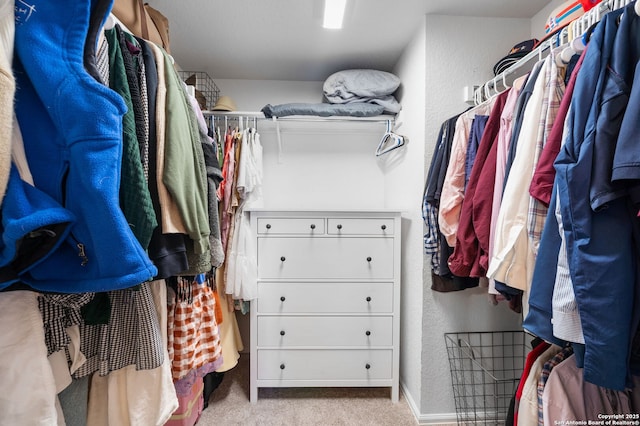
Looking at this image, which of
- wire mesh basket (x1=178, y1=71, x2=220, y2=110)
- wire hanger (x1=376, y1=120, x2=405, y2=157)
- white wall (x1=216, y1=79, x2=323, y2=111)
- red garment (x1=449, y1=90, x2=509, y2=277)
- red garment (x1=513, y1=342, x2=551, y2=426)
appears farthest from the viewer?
white wall (x1=216, y1=79, x2=323, y2=111)

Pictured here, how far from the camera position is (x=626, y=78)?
0.69 metres

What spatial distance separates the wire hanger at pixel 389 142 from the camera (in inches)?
71.8

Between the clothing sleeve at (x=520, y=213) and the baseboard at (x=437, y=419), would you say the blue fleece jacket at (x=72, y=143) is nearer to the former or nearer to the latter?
the clothing sleeve at (x=520, y=213)

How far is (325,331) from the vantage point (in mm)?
1716

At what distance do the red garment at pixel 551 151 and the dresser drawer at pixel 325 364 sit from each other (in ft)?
4.21

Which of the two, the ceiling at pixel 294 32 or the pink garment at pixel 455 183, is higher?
the ceiling at pixel 294 32

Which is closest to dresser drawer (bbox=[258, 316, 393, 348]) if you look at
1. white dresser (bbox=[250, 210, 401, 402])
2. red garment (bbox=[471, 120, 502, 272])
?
white dresser (bbox=[250, 210, 401, 402])

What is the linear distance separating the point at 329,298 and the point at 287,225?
0.49 m

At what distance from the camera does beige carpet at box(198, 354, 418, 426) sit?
158 cm

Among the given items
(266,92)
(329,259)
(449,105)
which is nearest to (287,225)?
(329,259)

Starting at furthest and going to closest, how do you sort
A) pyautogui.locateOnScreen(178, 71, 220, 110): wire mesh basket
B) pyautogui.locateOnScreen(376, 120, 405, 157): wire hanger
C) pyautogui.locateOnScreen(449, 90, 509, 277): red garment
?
1. pyautogui.locateOnScreen(178, 71, 220, 110): wire mesh basket
2. pyautogui.locateOnScreen(376, 120, 405, 157): wire hanger
3. pyautogui.locateOnScreen(449, 90, 509, 277): red garment

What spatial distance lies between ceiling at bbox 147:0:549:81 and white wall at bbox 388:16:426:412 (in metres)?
0.17

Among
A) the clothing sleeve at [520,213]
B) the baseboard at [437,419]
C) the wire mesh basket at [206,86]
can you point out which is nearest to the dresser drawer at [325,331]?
the baseboard at [437,419]

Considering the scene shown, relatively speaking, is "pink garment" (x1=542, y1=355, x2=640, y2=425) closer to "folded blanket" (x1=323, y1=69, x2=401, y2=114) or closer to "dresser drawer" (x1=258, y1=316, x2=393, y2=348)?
"dresser drawer" (x1=258, y1=316, x2=393, y2=348)
